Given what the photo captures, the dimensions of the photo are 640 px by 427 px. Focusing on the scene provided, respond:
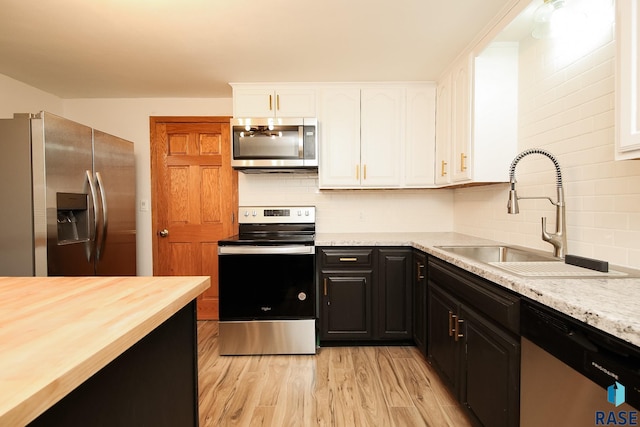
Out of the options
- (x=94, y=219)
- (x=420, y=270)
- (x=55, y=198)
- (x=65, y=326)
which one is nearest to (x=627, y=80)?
(x=420, y=270)

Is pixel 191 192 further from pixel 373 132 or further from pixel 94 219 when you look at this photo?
pixel 373 132

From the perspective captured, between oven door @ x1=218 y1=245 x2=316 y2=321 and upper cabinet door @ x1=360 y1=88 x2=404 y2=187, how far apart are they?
3.17 feet

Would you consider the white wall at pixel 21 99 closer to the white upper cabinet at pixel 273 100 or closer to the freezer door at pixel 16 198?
the freezer door at pixel 16 198

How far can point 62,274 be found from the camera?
2105mm

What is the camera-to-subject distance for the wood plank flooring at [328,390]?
1763 millimetres

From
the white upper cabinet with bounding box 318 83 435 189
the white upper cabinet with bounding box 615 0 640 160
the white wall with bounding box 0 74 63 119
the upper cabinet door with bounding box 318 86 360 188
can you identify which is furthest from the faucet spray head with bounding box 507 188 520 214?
the white wall with bounding box 0 74 63 119

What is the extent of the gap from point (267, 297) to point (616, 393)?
6.85ft

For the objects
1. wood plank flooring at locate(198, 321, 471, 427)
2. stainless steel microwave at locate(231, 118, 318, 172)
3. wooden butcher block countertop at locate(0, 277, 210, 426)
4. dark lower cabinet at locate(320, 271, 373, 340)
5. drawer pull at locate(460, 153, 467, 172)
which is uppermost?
stainless steel microwave at locate(231, 118, 318, 172)

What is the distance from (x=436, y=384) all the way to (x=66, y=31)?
3268mm

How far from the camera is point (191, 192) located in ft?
10.8

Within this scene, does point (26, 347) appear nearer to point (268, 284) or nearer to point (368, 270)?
point (268, 284)

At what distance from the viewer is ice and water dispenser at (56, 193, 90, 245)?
6.93 ft

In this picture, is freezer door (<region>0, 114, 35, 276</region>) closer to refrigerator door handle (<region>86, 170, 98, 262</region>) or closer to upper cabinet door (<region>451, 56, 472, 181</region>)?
refrigerator door handle (<region>86, 170, 98, 262</region>)

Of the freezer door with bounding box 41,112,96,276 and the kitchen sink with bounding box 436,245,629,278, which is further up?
the freezer door with bounding box 41,112,96,276
